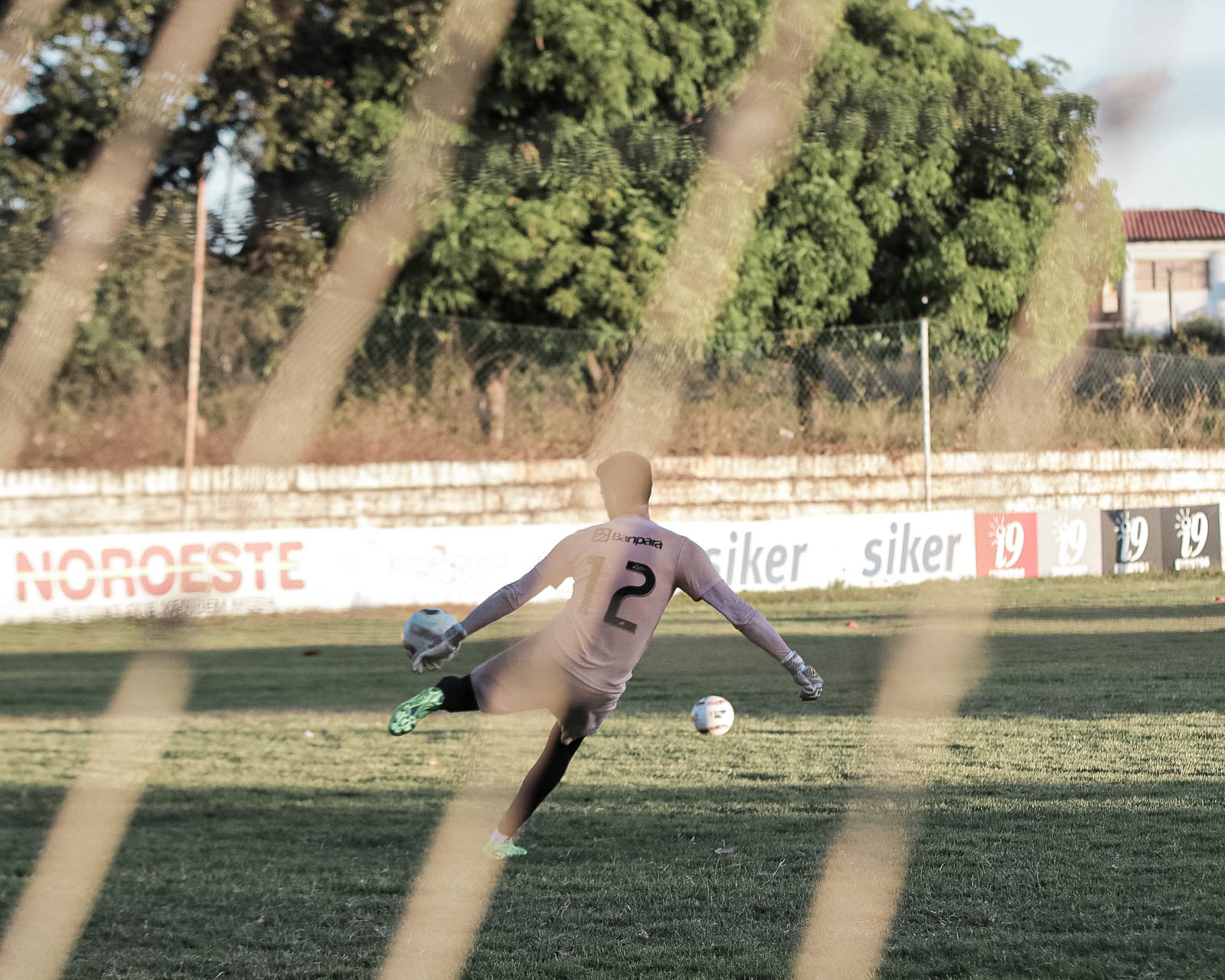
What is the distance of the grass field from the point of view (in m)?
5.39

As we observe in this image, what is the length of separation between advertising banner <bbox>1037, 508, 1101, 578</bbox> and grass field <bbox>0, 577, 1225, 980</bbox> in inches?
281

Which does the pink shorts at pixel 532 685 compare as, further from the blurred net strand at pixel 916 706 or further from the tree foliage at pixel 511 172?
the tree foliage at pixel 511 172

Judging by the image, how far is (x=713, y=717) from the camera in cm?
660

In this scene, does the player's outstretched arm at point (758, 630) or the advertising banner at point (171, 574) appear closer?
the player's outstretched arm at point (758, 630)

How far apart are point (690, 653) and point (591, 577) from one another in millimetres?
10821

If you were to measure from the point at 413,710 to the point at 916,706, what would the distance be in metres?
6.96

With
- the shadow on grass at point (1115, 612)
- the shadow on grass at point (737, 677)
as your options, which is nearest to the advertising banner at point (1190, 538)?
the shadow on grass at point (1115, 612)

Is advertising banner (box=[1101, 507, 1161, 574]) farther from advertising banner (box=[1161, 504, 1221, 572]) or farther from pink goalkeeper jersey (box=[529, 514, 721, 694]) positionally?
pink goalkeeper jersey (box=[529, 514, 721, 694])

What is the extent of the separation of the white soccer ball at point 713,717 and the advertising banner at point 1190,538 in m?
18.3

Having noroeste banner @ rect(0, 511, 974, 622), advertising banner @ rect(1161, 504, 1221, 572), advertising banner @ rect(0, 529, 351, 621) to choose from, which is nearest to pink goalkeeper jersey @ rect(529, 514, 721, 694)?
noroeste banner @ rect(0, 511, 974, 622)

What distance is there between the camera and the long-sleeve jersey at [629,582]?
15.5 feet

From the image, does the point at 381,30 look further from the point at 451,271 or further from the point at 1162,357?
the point at 1162,357

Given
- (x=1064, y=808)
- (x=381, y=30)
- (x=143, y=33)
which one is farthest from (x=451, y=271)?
(x=1064, y=808)

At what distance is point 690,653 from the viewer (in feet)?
51.0
